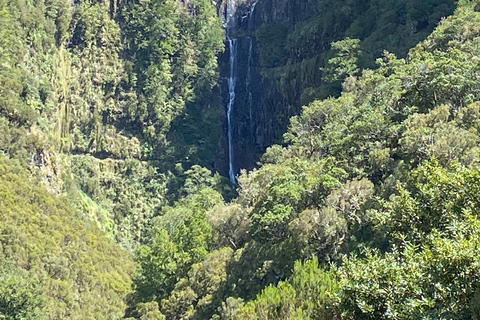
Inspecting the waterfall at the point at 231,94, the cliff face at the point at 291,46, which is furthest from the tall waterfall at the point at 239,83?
the cliff face at the point at 291,46

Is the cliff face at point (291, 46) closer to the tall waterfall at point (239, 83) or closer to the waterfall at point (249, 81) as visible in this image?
the waterfall at point (249, 81)

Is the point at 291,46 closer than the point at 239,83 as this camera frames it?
Yes

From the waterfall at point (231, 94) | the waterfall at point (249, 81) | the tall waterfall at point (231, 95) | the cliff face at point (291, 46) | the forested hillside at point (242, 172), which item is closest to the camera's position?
the forested hillside at point (242, 172)

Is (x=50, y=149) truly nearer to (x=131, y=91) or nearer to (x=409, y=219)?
(x=131, y=91)

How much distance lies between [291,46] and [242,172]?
2064 centimetres

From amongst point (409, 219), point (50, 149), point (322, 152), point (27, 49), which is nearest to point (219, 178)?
point (50, 149)

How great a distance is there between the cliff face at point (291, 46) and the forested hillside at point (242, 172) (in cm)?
24

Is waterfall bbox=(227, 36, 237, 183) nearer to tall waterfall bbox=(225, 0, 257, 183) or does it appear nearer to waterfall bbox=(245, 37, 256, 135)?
tall waterfall bbox=(225, 0, 257, 183)

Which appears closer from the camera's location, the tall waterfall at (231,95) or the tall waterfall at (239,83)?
the tall waterfall at (239,83)

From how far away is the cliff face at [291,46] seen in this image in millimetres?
43000

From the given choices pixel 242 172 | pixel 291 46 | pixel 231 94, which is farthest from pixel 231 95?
pixel 242 172

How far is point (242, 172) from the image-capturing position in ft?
132

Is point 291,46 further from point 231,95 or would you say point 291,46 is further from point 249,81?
point 231,95

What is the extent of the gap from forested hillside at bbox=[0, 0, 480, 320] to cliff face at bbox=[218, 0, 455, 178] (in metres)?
0.24
